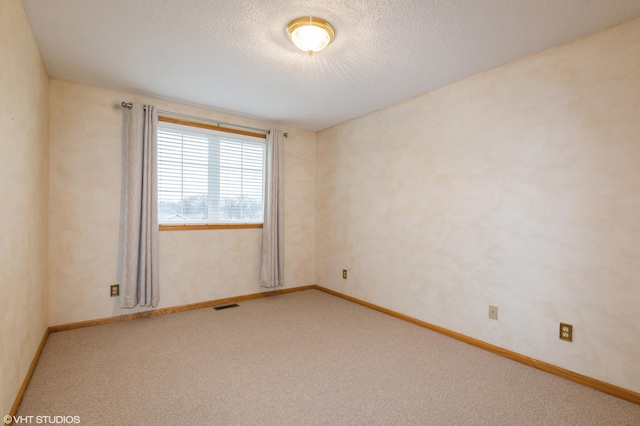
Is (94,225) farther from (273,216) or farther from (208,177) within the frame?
(273,216)

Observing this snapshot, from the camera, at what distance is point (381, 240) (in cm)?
374

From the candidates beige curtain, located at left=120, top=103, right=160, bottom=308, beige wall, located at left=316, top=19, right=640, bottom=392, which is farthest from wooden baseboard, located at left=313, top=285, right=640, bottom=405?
beige curtain, located at left=120, top=103, right=160, bottom=308

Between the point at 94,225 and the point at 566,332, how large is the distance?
4.18 metres

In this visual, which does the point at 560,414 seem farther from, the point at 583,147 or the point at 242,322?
the point at 242,322

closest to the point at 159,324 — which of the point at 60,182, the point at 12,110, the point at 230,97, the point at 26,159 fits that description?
the point at 60,182

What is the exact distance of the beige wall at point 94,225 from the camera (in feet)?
9.80

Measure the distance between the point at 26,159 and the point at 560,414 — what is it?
366 centimetres

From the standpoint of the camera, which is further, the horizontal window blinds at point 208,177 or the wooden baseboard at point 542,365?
the horizontal window blinds at point 208,177

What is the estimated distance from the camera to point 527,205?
2.46m

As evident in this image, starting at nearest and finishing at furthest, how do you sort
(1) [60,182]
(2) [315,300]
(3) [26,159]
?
(3) [26,159] → (1) [60,182] → (2) [315,300]

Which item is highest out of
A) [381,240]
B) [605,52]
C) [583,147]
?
[605,52]

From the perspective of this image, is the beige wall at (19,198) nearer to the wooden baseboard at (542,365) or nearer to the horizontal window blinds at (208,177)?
the horizontal window blinds at (208,177)

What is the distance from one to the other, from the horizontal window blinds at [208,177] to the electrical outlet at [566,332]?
10.9 feet

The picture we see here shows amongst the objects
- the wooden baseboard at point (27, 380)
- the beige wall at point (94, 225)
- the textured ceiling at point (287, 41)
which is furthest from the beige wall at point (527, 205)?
the wooden baseboard at point (27, 380)
